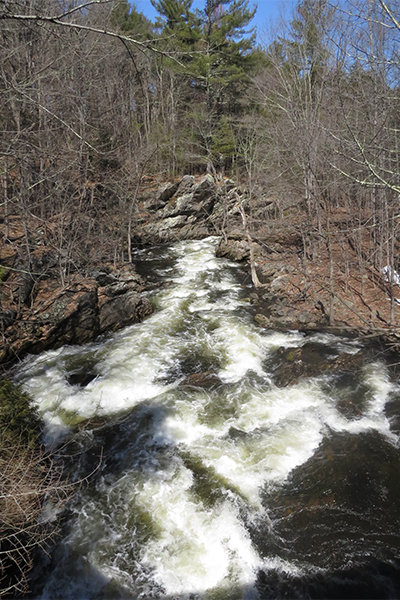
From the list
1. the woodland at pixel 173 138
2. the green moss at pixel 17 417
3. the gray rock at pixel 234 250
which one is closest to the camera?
the woodland at pixel 173 138

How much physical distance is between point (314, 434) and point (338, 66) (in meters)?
8.95

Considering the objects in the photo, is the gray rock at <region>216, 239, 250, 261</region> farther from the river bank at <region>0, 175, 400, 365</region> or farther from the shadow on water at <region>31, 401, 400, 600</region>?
the shadow on water at <region>31, 401, 400, 600</region>

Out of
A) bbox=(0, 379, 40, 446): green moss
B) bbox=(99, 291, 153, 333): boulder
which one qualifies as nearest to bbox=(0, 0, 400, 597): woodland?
bbox=(0, 379, 40, 446): green moss

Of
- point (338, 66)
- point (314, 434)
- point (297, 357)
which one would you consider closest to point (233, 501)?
point (314, 434)

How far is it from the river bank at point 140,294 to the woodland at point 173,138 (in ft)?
0.68

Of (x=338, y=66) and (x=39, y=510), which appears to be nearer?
(x=39, y=510)

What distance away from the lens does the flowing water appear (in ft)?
14.1

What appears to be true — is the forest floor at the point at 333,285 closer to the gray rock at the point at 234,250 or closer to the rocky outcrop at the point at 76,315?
the gray rock at the point at 234,250

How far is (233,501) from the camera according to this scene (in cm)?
516

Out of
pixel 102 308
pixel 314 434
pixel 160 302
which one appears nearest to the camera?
pixel 314 434

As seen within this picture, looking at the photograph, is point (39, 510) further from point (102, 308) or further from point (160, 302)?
point (160, 302)

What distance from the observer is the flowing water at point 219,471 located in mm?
4297

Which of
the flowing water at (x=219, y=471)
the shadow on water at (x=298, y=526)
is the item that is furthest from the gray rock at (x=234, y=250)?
the shadow on water at (x=298, y=526)

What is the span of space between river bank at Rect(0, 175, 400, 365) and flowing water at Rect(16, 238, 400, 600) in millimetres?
762
